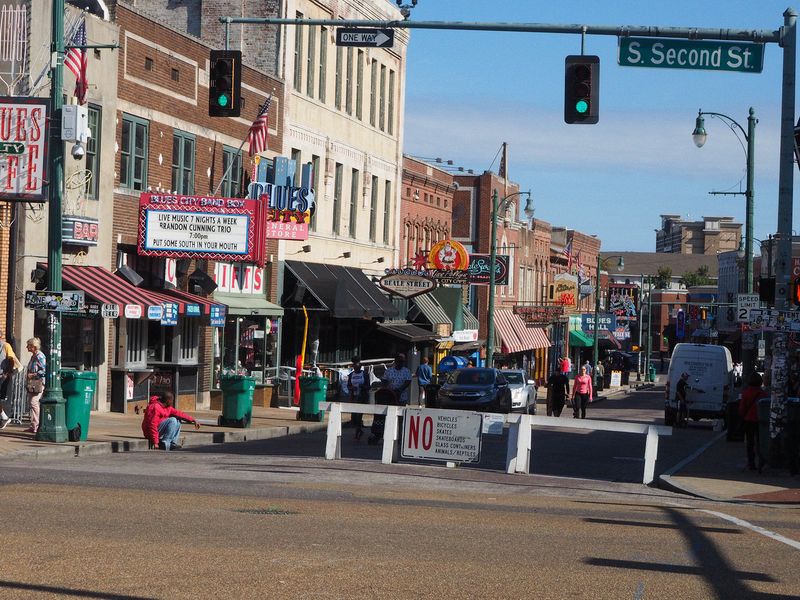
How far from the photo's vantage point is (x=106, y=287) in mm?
27875

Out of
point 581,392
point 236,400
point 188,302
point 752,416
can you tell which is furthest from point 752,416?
point 581,392

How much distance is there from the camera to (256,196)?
118ft

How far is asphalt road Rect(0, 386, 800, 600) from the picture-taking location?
9398mm

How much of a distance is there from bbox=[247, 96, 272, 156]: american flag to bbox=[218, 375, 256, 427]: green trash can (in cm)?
1014

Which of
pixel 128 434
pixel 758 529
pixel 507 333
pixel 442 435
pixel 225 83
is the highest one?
pixel 225 83

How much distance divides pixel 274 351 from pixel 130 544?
2854 centimetres

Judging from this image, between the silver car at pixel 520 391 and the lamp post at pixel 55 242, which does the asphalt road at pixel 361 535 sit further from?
the silver car at pixel 520 391

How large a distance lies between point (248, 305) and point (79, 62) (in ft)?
38.5

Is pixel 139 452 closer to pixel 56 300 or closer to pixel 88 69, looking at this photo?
pixel 56 300

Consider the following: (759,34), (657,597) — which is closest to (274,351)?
(759,34)

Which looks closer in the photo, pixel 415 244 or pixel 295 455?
pixel 295 455

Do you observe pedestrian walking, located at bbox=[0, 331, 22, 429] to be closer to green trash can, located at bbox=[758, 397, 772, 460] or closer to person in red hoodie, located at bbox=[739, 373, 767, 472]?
person in red hoodie, located at bbox=[739, 373, 767, 472]

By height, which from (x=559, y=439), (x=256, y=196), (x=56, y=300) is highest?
(x=256, y=196)

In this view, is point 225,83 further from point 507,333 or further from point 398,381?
point 507,333
